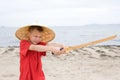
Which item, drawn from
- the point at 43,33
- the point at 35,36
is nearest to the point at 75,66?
the point at 43,33

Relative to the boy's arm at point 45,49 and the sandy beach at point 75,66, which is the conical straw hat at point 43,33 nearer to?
the boy's arm at point 45,49

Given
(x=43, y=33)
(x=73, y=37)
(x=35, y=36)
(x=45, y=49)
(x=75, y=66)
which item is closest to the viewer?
(x=45, y=49)

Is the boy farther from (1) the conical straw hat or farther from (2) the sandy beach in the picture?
(2) the sandy beach

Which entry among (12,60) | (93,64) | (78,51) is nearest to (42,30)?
(93,64)

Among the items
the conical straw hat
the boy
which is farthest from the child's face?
the conical straw hat

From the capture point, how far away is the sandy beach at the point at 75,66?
6.73 m

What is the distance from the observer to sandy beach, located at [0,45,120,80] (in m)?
6.73

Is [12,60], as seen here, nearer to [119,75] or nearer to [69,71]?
[69,71]

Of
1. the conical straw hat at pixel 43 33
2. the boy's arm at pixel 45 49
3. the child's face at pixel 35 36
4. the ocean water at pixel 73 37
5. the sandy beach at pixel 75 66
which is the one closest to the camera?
the boy's arm at pixel 45 49

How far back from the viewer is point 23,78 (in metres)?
3.77

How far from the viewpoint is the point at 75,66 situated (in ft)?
25.9

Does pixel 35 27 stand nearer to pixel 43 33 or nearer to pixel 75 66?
pixel 43 33

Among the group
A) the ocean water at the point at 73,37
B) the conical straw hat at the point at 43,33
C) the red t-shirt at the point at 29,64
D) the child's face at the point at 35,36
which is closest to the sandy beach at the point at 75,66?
the conical straw hat at the point at 43,33

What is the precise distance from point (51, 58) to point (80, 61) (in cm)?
94
